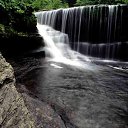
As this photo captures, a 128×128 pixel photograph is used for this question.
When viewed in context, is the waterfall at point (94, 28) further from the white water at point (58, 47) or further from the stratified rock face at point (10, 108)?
the stratified rock face at point (10, 108)

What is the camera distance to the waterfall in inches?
542

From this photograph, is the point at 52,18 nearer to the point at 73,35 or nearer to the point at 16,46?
the point at 73,35

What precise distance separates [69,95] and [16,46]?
227 inches

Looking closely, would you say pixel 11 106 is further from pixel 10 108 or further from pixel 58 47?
pixel 58 47

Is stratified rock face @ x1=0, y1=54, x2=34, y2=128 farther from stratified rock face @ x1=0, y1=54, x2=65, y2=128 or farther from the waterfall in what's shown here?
the waterfall

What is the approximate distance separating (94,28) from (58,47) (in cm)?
289

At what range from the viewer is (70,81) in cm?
744

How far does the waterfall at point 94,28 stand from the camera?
45.2 feet

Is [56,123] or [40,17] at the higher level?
[40,17]

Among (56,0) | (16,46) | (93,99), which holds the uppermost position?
(56,0)

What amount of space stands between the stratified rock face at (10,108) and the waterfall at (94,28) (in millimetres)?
11237

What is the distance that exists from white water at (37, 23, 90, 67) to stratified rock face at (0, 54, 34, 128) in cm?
874

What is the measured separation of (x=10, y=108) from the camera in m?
2.50

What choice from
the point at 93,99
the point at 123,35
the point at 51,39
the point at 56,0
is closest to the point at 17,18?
the point at 51,39
